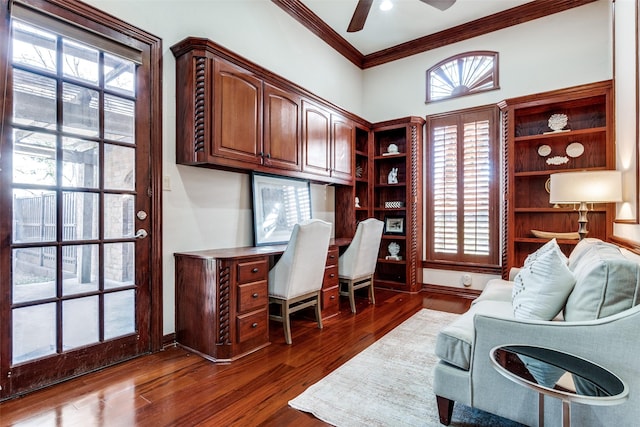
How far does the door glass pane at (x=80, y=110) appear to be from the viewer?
2107mm

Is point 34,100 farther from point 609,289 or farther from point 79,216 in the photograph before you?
point 609,289

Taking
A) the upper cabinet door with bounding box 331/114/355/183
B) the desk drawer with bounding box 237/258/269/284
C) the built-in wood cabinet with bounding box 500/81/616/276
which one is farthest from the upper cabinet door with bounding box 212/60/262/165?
the built-in wood cabinet with bounding box 500/81/616/276

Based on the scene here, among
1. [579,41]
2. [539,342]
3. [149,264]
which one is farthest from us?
[579,41]

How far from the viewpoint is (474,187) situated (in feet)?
14.0

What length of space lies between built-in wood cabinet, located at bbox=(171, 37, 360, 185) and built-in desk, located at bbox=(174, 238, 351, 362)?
832 millimetres

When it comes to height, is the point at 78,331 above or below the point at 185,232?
below

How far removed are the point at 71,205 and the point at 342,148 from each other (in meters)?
3.00

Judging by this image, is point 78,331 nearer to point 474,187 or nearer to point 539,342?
point 539,342

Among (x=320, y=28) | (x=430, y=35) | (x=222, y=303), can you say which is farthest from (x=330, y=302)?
(x=430, y=35)

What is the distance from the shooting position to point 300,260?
2688 millimetres

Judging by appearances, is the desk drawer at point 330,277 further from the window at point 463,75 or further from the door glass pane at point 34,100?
the window at point 463,75

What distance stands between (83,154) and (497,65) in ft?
15.3

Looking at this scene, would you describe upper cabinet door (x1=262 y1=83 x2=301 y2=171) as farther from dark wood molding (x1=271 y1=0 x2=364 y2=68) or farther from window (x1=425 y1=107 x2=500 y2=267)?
window (x1=425 y1=107 x2=500 y2=267)

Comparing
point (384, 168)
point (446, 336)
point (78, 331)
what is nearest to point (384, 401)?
point (446, 336)
